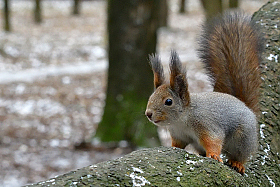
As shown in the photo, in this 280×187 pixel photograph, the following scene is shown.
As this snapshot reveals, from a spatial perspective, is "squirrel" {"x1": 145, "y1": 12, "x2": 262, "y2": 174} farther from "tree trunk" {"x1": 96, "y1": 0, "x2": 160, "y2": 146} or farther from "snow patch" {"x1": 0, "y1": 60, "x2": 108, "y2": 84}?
"snow patch" {"x1": 0, "y1": 60, "x2": 108, "y2": 84}

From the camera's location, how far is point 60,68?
1152cm

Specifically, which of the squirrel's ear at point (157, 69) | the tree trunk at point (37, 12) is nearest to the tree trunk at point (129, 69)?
the squirrel's ear at point (157, 69)

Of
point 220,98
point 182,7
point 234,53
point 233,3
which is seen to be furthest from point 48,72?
point 182,7

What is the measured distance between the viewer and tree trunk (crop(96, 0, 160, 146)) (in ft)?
18.4

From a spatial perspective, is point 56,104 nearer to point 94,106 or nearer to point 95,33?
point 94,106

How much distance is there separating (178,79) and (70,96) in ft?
23.1

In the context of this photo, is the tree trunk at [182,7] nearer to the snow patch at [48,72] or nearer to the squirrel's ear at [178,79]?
the snow patch at [48,72]

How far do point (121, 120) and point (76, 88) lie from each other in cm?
387

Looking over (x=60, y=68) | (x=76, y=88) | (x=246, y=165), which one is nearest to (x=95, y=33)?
(x=60, y=68)

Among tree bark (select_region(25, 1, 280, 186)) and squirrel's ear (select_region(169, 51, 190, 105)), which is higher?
squirrel's ear (select_region(169, 51, 190, 105))

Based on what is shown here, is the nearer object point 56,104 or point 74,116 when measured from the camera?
point 74,116

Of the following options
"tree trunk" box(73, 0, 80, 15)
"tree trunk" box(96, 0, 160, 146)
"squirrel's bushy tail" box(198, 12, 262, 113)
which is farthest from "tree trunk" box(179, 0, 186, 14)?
"squirrel's bushy tail" box(198, 12, 262, 113)

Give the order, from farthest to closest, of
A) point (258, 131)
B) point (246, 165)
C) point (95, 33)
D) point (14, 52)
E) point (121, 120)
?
point (95, 33) → point (14, 52) → point (121, 120) → point (258, 131) → point (246, 165)

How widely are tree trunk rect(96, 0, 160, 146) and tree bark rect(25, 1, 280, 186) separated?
3.40 m
